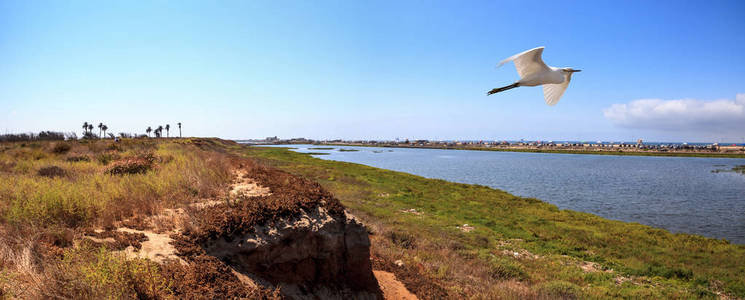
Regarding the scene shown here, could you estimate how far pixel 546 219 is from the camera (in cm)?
1930

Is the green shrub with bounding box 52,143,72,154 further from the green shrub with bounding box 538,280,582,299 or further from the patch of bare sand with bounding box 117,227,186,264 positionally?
the green shrub with bounding box 538,280,582,299

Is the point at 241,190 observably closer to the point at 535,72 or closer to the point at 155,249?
the point at 155,249

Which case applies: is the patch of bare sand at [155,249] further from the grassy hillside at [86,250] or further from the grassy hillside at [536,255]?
the grassy hillside at [536,255]

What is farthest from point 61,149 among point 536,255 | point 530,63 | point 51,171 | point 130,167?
point 536,255

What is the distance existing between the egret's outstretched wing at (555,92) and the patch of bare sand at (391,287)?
534 cm

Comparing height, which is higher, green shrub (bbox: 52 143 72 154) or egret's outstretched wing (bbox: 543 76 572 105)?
egret's outstretched wing (bbox: 543 76 572 105)

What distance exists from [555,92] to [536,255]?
8648mm

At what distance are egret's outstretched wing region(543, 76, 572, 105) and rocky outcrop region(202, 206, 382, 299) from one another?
5056mm

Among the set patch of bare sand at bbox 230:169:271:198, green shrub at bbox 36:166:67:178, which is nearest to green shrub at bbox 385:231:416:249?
patch of bare sand at bbox 230:169:271:198

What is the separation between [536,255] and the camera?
13.2 m

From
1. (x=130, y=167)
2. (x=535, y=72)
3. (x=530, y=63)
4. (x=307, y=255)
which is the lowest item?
(x=307, y=255)

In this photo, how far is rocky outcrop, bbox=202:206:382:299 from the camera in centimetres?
→ 538

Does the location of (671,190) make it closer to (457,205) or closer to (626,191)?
(626,191)

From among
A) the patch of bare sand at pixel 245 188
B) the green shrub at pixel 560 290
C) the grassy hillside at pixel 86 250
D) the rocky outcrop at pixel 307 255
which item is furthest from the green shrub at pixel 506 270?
the grassy hillside at pixel 86 250
